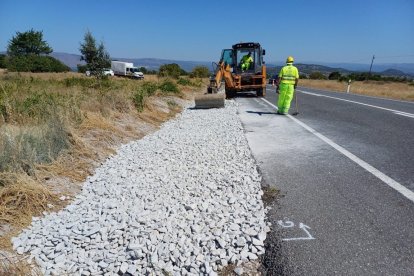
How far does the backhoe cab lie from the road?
10.0m

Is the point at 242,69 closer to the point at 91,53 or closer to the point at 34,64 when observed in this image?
the point at 91,53

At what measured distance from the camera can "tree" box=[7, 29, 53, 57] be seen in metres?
72.1

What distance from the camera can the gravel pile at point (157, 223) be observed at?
312 cm

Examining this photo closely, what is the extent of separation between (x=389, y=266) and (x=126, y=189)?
10.9 ft

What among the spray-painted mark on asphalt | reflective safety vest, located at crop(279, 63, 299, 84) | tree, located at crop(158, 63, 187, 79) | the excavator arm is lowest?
tree, located at crop(158, 63, 187, 79)

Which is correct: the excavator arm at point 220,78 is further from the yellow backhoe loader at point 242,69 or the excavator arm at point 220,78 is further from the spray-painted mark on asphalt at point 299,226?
the spray-painted mark on asphalt at point 299,226

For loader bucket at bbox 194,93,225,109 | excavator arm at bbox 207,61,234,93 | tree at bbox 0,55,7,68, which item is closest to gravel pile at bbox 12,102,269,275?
loader bucket at bbox 194,93,225,109

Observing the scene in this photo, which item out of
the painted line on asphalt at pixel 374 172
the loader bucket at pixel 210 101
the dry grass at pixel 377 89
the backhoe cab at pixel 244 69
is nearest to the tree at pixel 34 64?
the dry grass at pixel 377 89

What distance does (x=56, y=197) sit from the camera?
4586 millimetres

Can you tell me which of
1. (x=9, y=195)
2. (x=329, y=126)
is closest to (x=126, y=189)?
(x=9, y=195)

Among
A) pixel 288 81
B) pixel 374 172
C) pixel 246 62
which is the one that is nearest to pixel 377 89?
pixel 246 62

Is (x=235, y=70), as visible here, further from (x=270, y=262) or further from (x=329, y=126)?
(x=270, y=262)

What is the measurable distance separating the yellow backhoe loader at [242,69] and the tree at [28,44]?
66997mm

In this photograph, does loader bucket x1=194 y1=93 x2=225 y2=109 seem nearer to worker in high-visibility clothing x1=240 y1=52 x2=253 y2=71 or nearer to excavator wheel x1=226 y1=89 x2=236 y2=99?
excavator wheel x1=226 y1=89 x2=236 y2=99
